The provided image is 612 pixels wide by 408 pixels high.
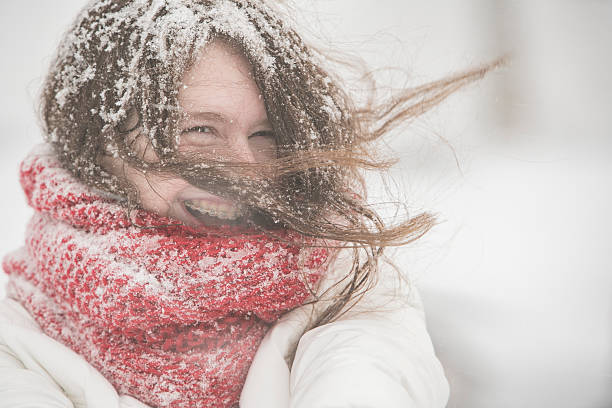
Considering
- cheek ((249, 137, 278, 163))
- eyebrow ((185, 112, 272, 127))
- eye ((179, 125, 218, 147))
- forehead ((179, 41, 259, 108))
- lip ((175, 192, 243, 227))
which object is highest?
forehead ((179, 41, 259, 108))

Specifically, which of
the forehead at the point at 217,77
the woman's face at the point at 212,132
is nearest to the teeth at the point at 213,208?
the woman's face at the point at 212,132

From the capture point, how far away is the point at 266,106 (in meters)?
0.43

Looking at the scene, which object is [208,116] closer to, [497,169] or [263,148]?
[263,148]

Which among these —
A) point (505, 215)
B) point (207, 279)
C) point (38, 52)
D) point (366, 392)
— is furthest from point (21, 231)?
point (505, 215)

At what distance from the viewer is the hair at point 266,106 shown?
390mm

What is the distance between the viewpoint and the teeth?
436mm

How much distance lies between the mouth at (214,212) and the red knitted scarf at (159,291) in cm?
1

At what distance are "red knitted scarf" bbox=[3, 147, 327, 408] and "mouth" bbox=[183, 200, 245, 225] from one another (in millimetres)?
14

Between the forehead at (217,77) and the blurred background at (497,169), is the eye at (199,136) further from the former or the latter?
the blurred background at (497,169)

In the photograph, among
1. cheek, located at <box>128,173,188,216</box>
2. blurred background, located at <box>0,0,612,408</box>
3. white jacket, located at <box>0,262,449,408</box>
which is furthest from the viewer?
blurred background, located at <box>0,0,612,408</box>

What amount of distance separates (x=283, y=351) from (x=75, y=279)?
218 mm

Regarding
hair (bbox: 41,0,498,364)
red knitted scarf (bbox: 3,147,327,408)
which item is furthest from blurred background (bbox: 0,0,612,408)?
red knitted scarf (bbox: 3,147,327,408)

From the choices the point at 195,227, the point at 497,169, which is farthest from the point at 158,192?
the point at 497,169

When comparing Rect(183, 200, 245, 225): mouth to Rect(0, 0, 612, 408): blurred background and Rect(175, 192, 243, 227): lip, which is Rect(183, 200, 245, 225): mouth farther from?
Rect(0, 0, 612, 408): blurred background
